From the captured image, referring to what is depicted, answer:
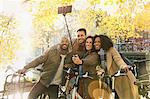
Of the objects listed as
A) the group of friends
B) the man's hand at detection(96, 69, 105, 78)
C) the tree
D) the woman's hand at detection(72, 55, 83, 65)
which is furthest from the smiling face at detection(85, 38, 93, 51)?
the tree

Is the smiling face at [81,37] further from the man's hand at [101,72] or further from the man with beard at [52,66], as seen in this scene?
the man's hand at [101,72]

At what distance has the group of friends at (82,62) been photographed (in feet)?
9.39

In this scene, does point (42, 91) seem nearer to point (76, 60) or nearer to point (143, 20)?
point (76, 60)

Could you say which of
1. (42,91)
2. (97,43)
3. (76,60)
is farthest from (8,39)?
(97,43)

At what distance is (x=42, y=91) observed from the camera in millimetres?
3049

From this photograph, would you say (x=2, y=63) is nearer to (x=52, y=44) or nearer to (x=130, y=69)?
(x=52, y=44)

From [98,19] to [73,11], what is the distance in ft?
0.92

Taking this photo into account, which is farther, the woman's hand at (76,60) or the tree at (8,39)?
the tree at (8,39)

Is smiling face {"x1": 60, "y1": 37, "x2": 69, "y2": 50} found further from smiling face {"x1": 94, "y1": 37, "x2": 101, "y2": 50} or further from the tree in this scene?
the tree

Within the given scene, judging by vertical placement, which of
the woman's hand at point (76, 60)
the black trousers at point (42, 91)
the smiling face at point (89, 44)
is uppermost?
the smiling face at point (89, 44)

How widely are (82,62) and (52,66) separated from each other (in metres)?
0.33

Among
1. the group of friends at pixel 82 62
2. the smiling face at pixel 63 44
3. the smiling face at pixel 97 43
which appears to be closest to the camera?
the group of friends at pixel 82 62

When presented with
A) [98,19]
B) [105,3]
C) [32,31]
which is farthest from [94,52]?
[32,31]

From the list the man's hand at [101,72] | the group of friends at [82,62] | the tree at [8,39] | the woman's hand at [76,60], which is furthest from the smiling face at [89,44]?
the tree at [8,39]
